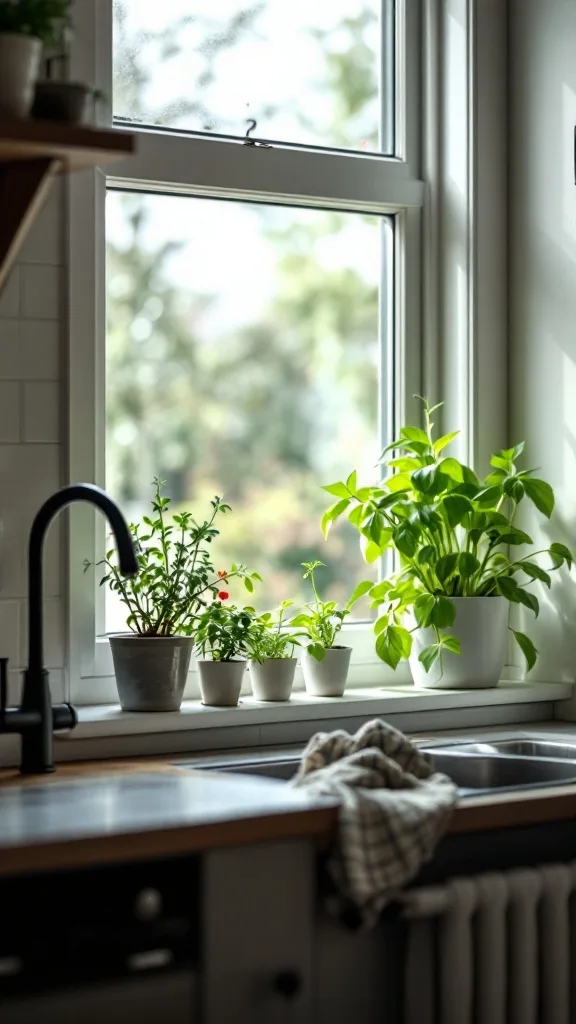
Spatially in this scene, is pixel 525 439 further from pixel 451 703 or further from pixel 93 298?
pixel 93 298

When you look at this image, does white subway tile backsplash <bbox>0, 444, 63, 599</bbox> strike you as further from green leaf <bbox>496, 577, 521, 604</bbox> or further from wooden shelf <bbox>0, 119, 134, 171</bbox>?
green leaf <bbox>496, 577, 521, 604</bbox>

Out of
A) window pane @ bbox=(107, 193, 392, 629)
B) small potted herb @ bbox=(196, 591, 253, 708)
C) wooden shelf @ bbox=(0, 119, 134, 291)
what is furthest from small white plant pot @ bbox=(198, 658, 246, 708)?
wooden shelf @ bbox=(0, 119, 134, 291)

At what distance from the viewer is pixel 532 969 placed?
A: 2189mm

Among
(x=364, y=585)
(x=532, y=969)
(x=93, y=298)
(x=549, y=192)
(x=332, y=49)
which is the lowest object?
(x=532, y=969)

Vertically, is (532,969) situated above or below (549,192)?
below

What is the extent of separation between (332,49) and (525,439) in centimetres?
88

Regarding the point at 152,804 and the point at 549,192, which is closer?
the point at 152,804

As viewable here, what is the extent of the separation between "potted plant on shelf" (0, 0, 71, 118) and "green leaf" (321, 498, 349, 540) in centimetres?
112

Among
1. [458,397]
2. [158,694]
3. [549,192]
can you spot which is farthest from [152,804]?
[549,192]

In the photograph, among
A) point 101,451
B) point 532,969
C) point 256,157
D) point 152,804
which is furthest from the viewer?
point 256,157

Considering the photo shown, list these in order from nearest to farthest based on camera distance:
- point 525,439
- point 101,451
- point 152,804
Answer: point 152,804, point 101,451, point 525,439

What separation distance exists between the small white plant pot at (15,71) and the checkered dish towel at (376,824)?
0.98 meters

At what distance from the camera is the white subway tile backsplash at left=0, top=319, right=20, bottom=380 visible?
244 cm

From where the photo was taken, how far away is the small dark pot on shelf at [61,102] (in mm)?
1948
